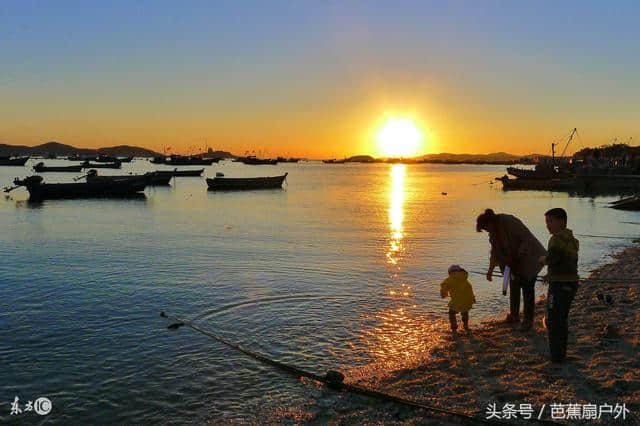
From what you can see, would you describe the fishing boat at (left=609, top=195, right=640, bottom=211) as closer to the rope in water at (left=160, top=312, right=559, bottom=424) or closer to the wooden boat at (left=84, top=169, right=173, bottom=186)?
the rope in water at (left=160, top=312, right=559, bottom=424)

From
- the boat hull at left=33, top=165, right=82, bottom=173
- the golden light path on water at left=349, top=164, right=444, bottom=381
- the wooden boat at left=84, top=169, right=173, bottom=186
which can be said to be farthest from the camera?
the boat hull at left=33, top=165, right=82, bottom=173

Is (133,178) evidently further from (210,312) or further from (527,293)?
(527,293)

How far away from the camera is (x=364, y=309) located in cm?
1196

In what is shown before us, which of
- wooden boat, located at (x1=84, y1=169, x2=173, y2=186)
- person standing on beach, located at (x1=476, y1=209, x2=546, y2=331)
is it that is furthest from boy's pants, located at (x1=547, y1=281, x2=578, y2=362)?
wooden boat, located at (x1=84, y1=169, x2=173, y2=186)

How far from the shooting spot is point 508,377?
6.72 metres

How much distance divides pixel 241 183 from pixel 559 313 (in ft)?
237

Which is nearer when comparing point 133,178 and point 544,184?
point 133,178

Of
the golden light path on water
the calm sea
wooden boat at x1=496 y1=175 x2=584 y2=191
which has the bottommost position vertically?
the calm sea

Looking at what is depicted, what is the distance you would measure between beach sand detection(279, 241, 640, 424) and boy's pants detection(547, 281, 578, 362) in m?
0.22

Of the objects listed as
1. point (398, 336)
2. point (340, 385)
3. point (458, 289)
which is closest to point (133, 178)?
point (398, 336)

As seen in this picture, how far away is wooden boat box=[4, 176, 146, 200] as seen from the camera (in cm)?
5456

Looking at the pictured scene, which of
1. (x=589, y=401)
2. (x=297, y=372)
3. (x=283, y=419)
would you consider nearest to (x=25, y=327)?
(x=297, y=372)

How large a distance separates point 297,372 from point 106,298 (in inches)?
297

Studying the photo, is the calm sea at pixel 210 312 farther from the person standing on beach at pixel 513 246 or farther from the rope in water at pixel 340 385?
the person standing on beach at pixel 513 246
